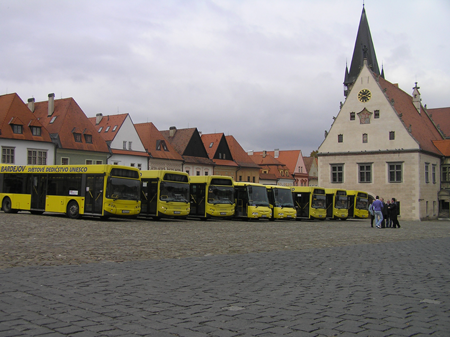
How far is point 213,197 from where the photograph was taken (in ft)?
97.8

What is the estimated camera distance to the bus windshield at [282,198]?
113ft

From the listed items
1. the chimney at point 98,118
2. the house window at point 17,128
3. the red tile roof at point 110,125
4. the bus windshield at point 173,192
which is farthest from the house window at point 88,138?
the bus windshield at point 173,192

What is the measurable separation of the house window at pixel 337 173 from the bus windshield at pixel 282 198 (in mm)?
23287

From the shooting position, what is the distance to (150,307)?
584cm

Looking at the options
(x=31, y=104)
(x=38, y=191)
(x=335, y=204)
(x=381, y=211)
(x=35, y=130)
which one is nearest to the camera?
(x=38, y=191)

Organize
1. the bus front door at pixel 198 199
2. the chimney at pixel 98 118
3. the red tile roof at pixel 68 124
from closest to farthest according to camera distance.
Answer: the bus front door at pixel 198 199 < the red tile roof at pixel 68 124 < the chimney at pixel 98 118

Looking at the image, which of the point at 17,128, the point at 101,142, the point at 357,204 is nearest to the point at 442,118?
the point at 357,204

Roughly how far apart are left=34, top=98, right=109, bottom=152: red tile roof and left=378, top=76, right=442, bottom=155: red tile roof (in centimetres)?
3290

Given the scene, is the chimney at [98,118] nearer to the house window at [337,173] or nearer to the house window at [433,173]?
the house window at [337,173]

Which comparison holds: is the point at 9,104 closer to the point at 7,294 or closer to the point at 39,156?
the point at 39,156

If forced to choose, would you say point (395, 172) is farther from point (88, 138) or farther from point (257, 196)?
point (88, 138)

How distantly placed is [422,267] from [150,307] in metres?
6.46

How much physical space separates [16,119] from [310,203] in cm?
2971

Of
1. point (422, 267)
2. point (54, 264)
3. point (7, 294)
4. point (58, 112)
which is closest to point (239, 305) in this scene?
point (7, 294)
